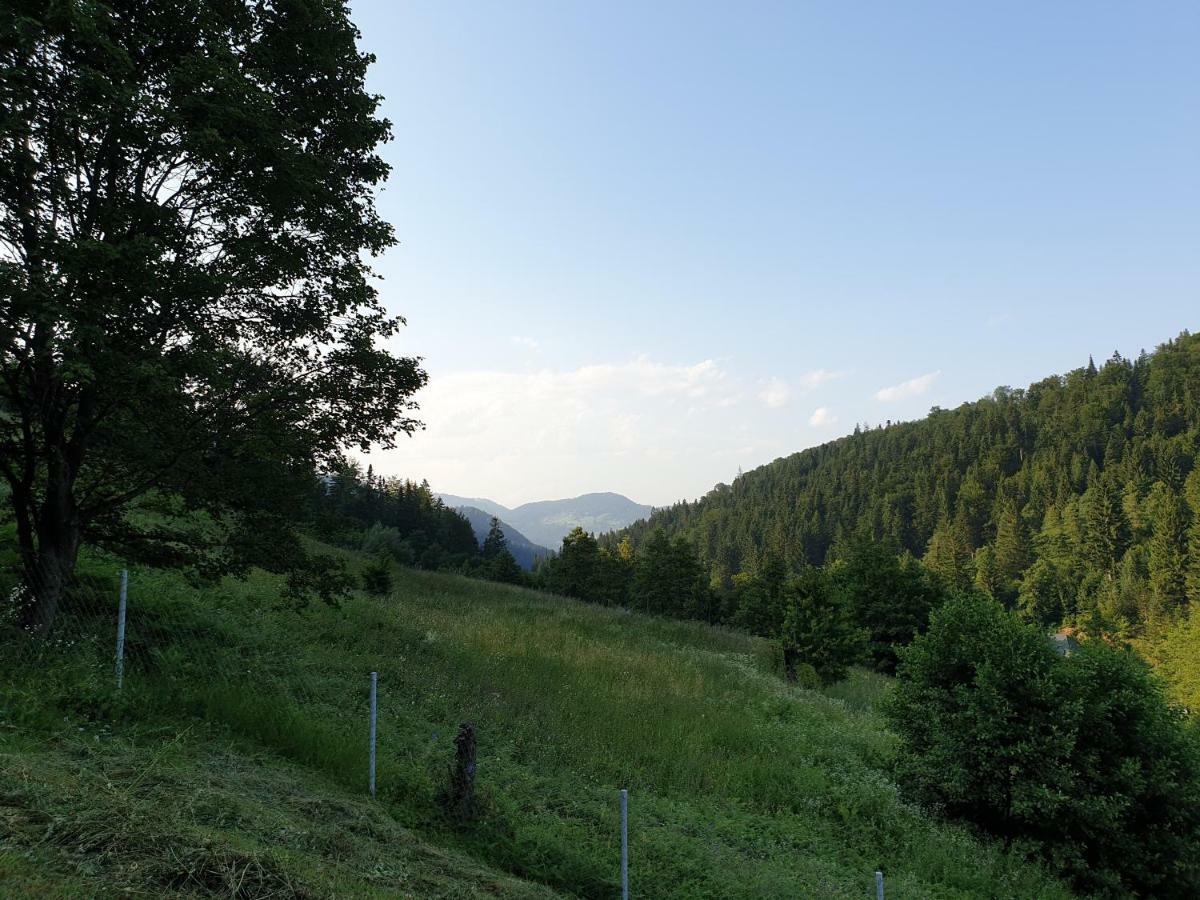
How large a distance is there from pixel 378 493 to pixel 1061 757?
8627 centimetres

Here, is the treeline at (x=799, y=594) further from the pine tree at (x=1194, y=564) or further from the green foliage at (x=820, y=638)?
the pine tree at (x=1194, y=564)

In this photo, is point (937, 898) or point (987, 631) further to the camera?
point (987, 631)

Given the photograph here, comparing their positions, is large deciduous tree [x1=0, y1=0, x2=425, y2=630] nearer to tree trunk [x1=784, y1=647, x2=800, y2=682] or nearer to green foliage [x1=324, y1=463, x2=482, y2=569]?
tree trunk [x1=784, y1=647, x2=800, y2=682]

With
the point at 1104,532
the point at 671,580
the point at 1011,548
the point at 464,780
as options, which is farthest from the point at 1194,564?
the point at 464,780

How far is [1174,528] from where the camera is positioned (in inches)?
3669

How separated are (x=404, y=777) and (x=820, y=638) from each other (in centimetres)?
2111

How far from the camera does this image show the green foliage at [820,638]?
25016mm

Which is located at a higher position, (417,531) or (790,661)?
(417,531)

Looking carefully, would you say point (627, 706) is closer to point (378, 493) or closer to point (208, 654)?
point (208, 654)

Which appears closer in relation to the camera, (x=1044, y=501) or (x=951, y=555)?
(x=951, y=555)

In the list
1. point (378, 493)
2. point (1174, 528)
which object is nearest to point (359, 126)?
point (378, 493)

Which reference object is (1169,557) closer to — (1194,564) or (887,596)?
(1194,564)

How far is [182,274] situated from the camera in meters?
7.41

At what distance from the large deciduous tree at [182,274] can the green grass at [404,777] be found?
6.43ft
